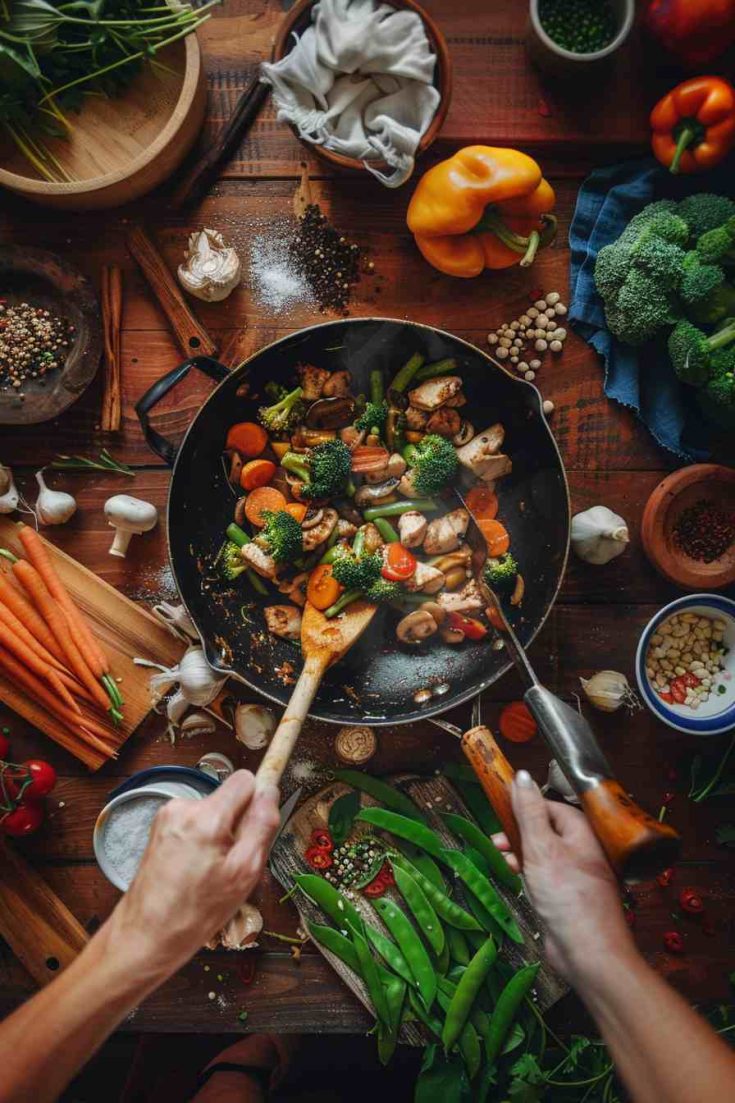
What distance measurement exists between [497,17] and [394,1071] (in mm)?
3583

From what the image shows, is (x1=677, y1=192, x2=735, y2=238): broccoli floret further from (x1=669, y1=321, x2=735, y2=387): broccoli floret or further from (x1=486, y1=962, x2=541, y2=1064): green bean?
(x1=486, y1=962, x2=541, y2=1064): green bean

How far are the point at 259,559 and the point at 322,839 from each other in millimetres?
860

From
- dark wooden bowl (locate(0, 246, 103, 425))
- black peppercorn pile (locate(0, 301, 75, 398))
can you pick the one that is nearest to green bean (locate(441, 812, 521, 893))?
dark wooden bowl (locate(0, 246, 103, 425))

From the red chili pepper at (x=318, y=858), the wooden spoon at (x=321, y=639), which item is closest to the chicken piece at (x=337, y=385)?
the wooden spoon at (x=321, y=639)

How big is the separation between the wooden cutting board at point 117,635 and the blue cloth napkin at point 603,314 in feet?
5.16

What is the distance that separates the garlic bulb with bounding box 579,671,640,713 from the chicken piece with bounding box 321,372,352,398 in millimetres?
1136

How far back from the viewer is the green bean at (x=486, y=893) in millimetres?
2457

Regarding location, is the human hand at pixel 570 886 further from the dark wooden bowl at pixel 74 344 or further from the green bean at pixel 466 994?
the dark wooden bowl at pixel 74 344

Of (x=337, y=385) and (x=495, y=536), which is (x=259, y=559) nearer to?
(x=337, y=385)

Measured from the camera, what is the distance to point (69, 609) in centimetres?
251

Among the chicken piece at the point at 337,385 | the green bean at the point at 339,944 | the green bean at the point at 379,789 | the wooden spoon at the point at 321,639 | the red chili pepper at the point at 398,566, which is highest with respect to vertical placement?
the chicken piece at the point at 337,385

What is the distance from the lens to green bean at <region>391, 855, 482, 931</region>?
2.45 m

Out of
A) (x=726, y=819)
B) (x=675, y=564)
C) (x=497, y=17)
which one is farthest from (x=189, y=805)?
(x=497, y=17)

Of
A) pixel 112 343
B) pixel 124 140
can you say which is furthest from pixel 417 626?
pixel 124 140
